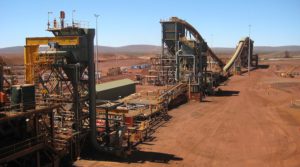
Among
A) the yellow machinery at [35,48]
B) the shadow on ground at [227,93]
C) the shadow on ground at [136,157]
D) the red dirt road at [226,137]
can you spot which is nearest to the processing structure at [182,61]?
the shadow on ground at [227,93]

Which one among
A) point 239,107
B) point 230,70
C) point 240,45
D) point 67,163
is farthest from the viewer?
point 240,45

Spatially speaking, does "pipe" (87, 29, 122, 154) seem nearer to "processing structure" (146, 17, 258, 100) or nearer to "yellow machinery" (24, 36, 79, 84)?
"yellow machinery" (24, 36, 79, 84)

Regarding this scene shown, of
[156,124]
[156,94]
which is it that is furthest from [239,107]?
[156,124]

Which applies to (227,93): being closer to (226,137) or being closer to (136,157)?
(226,137)

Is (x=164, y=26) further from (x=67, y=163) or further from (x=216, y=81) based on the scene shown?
(x=67, y=163)

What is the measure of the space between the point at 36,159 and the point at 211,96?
112ft

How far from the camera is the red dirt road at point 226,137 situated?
1994 cm

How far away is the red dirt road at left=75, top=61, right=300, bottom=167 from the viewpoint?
65.4 feet

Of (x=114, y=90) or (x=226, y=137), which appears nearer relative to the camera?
(x=226, y=137)

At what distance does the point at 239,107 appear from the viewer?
3741 cm

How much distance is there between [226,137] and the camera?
2500cm

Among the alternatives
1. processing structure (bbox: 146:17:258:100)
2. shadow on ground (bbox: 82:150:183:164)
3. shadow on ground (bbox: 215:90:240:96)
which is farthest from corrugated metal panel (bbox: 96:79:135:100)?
shadow on ground (bbox: 82:150:183:164)

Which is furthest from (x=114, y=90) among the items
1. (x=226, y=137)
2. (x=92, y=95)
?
(x=92, y=95)

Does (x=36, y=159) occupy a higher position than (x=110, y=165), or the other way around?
(x=36, y=159)
